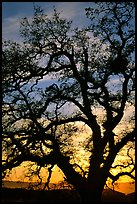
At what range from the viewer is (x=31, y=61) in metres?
14.6

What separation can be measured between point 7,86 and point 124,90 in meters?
4.46

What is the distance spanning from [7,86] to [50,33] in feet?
9.58

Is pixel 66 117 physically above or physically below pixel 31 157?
above

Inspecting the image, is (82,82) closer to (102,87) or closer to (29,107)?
(102,87)

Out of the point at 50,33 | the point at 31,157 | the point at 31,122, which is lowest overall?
the point at 31,157

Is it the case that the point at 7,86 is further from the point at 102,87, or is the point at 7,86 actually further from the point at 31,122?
the point at 102,87

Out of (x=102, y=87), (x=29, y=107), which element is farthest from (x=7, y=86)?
(x=102, y=87)

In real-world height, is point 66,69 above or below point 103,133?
above

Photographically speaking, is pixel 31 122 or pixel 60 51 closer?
pixel 31 122

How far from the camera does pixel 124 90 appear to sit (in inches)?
551

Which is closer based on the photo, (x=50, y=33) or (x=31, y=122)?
(x=31, y=122)

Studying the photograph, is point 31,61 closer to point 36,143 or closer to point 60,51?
point 60,51

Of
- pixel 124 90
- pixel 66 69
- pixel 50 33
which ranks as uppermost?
pixel 50 33

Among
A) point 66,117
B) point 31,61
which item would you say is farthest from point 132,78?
point 31,61
